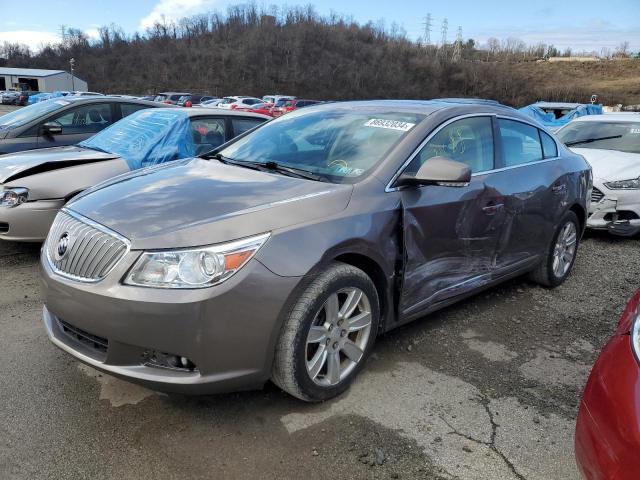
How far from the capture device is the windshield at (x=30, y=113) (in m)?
6.28

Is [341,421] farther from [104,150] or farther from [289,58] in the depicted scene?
[289,58]

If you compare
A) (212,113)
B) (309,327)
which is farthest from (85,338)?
(212,113)

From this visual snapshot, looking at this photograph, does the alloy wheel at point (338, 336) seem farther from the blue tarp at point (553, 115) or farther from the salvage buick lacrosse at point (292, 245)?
the blue tarp at point (553, 115)

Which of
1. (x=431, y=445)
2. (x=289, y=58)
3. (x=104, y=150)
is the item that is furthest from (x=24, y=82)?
(x=431, y=445)

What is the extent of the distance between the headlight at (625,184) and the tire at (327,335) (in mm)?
4967

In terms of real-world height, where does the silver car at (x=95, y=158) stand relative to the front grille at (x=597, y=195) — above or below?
above

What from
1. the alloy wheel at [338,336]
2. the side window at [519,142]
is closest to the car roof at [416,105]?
the side window at [519,142]

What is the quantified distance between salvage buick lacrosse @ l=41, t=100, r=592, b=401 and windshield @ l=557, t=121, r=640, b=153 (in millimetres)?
4388

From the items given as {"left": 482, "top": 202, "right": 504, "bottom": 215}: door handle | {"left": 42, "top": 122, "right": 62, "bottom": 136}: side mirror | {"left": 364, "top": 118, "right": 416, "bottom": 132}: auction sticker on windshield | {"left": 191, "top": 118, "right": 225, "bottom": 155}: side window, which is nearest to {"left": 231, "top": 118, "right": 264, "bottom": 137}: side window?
{"left": 191, "top": 118, "right": 225, "bottom": 155}: side window

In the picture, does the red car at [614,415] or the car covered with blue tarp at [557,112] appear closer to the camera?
the red car at [614,415]

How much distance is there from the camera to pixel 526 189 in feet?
13.2

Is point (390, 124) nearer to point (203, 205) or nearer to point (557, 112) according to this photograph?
point (203, 205)

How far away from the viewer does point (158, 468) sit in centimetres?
230

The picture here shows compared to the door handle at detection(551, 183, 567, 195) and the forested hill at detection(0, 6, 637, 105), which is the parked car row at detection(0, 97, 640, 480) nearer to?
the door handle at detection(551, 183, 567, 195)
